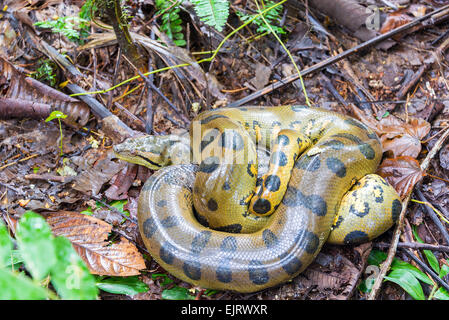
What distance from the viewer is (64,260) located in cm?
169

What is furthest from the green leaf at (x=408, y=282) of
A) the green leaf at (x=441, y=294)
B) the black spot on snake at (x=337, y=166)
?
the black spot on snake at (x=337, y=166)

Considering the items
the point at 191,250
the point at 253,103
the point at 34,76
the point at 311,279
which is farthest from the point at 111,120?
the point at 311,279

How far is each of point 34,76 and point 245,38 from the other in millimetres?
3329

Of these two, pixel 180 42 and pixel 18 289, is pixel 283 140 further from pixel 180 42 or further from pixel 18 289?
pixel 18 289

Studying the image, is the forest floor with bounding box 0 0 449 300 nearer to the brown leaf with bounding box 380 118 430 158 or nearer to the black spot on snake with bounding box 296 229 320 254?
the brown leaf with bounding box 380 118 430 158

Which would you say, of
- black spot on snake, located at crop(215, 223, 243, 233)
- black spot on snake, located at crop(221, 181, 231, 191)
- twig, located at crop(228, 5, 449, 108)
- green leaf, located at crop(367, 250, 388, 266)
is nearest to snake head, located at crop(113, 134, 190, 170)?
twig, located at crop(228, 5, 449, 108)

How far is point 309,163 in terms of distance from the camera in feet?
12.9

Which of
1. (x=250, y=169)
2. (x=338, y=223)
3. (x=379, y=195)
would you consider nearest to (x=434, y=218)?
(x=379, y=195)

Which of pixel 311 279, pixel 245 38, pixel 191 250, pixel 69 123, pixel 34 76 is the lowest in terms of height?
pixel 311 279

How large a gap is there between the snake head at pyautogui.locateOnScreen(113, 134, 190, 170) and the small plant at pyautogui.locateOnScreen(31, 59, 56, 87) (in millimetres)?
1597

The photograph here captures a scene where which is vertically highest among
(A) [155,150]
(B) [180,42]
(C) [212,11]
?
(C) [212,11]

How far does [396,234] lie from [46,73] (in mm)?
5129

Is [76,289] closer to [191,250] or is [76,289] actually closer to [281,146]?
[191,250]

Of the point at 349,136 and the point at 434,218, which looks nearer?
the point at 434,218
